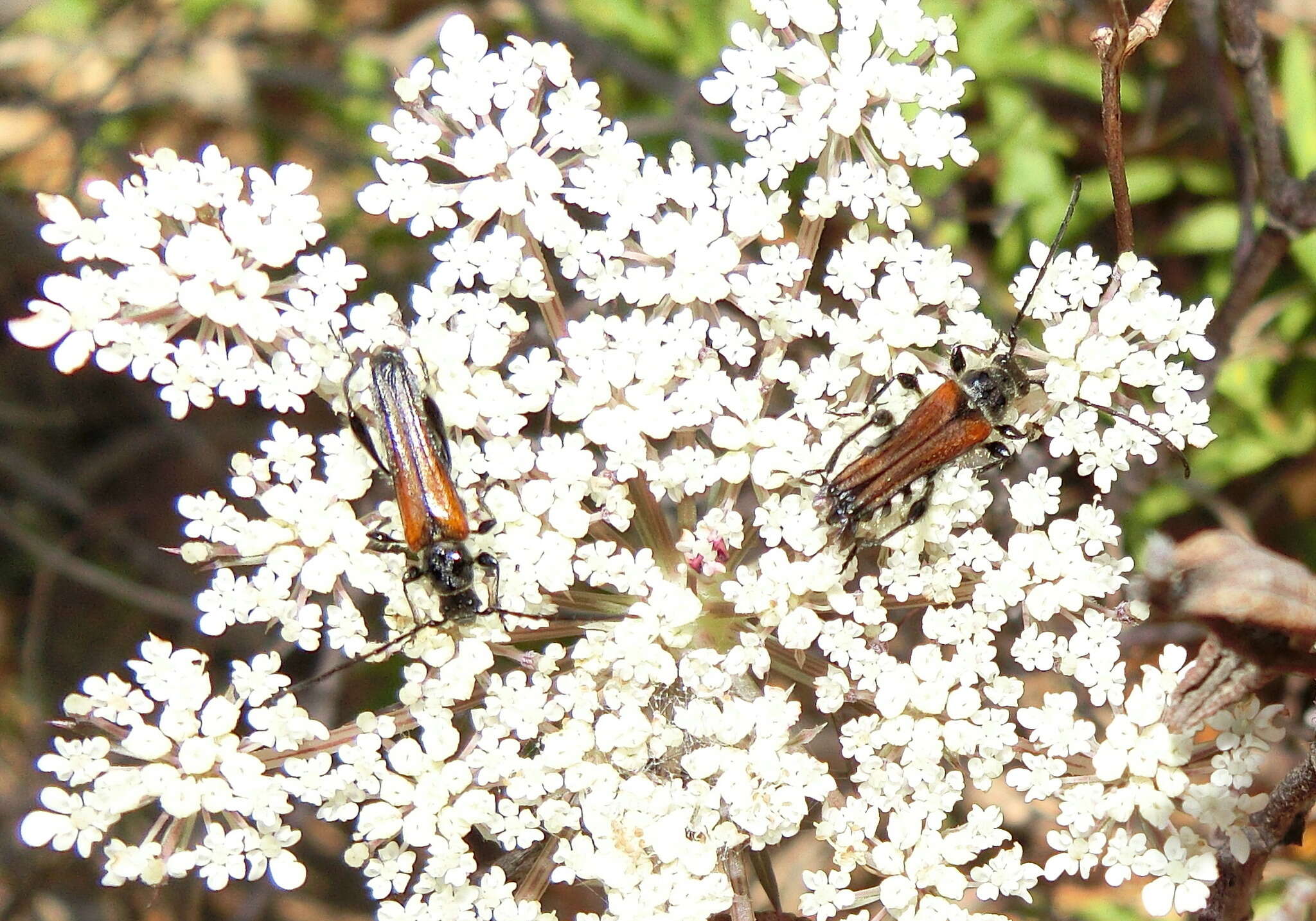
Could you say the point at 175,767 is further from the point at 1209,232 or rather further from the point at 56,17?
the point at 56,17

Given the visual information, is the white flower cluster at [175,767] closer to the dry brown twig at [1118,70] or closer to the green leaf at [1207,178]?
the dry brown twig at [1118,70]

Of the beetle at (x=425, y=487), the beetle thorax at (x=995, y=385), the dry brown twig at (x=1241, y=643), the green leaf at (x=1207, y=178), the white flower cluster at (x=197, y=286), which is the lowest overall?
the dry brown twig at (x=1241, y=643)

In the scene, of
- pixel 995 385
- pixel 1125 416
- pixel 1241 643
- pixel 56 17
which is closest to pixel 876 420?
pixel 995 385

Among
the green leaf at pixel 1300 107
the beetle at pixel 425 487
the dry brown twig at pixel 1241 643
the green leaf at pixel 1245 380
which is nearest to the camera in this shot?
the dry brown twig at pixel 1241 643

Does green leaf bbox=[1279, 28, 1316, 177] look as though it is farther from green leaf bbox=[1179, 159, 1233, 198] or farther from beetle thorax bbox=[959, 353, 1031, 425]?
beetle thorax bbox=[959, 353, 1031, 425]

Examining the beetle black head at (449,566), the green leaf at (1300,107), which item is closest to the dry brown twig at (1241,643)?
the beetle black head at (449,566)

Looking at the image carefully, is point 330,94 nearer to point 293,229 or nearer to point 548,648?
point 293,229

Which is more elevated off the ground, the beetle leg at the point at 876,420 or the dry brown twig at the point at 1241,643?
the beetle leg at the point at 876,420
